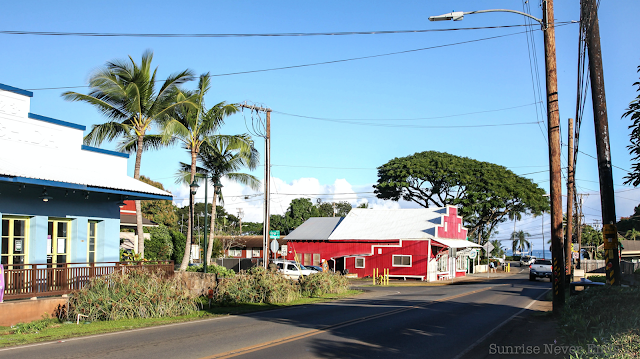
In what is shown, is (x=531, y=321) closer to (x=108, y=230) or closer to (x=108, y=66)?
(x=108, y=230)

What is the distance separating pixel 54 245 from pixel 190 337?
897cm

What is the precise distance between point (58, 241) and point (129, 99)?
26.8ft

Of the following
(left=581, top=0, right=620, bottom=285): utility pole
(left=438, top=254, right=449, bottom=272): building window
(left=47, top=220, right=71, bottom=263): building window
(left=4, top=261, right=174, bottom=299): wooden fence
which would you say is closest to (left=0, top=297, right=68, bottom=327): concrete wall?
(left=4, top=261, right=174, bottom=299): wooden fence

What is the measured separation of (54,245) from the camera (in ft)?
61.2

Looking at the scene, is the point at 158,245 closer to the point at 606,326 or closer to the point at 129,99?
the point at 129,99

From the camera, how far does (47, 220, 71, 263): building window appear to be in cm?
1853

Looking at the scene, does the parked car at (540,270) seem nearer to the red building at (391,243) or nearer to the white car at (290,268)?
the red building at (391,243)

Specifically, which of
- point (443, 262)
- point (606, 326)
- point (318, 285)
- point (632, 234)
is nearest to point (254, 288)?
point (318, 285)

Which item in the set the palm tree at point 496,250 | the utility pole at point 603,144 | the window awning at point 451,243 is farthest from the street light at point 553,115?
the palm tree at point 496,250

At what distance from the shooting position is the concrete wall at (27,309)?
14273 millimetres

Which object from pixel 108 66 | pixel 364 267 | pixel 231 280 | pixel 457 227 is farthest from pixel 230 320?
pixel 457 227

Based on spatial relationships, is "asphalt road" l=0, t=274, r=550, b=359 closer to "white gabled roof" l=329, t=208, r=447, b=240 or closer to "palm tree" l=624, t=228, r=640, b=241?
"white gabled roof" l=329, t=208, r=447, b=240

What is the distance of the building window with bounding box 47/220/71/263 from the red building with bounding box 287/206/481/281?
27098 millimetres

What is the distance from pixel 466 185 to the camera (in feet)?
183
